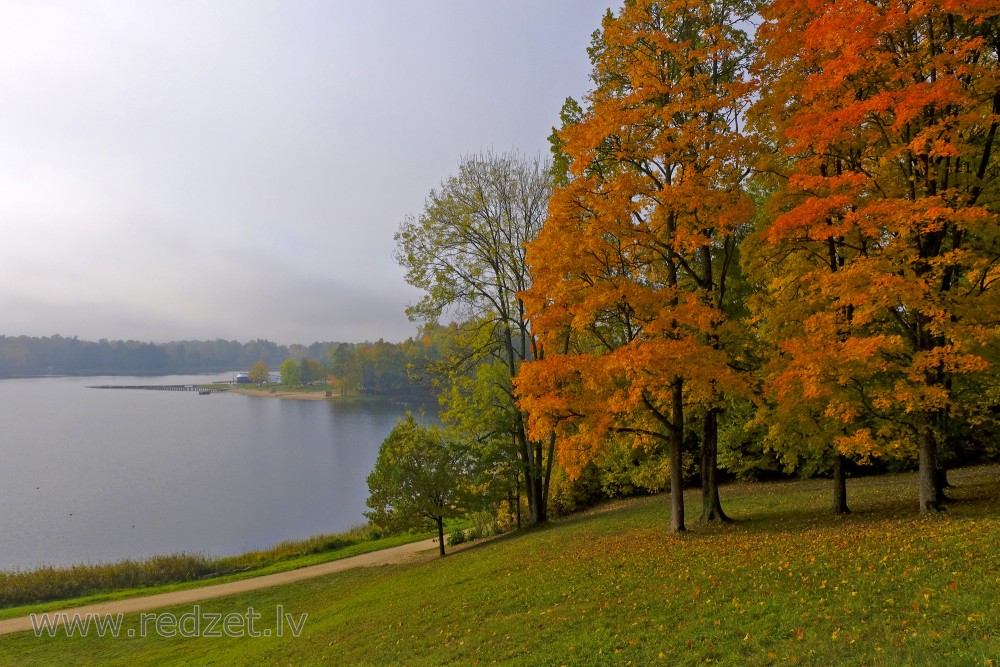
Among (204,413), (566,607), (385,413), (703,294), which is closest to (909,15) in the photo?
(703,294)

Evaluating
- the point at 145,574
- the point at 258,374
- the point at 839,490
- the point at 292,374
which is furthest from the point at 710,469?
the point at 258,374

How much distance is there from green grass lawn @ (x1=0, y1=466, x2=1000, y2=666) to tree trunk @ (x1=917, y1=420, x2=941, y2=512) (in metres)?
0.28

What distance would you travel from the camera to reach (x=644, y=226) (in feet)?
37.0

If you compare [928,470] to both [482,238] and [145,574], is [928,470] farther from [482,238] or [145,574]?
[145,574]

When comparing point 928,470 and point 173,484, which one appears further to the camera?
point 173,484

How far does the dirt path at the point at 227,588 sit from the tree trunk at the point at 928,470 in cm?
1544

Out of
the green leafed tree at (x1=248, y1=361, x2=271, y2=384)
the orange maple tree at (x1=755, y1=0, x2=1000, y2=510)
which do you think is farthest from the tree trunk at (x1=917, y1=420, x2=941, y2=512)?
the green leafed tree at (x1=248, y1=361, x2=271, y2=384)

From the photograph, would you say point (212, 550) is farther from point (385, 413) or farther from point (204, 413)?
point (204, 413)

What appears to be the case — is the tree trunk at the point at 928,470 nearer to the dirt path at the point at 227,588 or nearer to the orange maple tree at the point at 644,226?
the orange maple tree at the point at 644,226

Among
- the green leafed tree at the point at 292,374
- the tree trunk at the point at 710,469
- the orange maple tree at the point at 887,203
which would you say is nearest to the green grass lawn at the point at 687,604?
the tree trunk at the point at 710,469

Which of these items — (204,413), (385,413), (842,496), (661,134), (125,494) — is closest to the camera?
(661,134)

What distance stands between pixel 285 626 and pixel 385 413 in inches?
2897

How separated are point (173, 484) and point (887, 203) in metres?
47.2

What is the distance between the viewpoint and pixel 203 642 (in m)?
Answer: 12.8
